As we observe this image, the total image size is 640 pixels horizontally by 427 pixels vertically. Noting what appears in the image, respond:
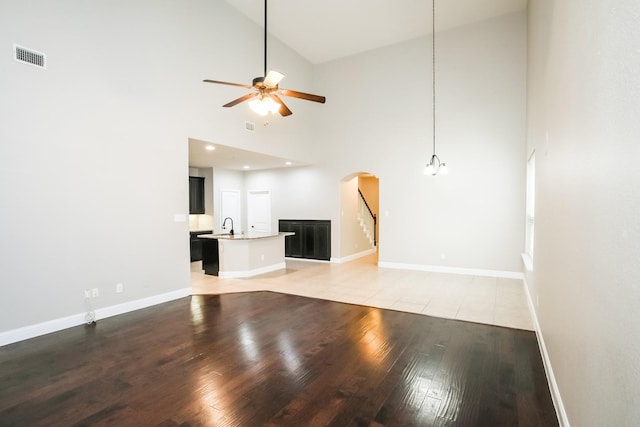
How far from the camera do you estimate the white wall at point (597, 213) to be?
1.07 m

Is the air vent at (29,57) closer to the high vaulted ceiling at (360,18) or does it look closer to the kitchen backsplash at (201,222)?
the high vaulted ceiling at (360,18)

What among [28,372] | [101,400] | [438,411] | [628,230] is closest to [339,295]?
[438,411]

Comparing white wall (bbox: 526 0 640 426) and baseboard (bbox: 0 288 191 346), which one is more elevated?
white wall (bbox: 526 0 640 426)

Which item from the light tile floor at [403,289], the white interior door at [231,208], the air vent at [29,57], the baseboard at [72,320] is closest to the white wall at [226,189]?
the white interior door at [231,208]

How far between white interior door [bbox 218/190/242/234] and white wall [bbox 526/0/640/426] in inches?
336

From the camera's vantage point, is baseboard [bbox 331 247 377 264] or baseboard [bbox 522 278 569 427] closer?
baseboard [bbox 522 278 569 427]

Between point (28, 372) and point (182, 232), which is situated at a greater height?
point (182, 232)

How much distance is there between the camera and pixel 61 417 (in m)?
2.21

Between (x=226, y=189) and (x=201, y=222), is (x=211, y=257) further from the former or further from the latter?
(x=226, y=189)

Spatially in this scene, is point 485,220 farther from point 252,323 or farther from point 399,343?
point 252,323

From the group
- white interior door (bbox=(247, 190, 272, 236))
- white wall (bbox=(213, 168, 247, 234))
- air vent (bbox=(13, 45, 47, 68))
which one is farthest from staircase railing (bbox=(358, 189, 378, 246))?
air vent (bbox=(13, 45, 47, 68))

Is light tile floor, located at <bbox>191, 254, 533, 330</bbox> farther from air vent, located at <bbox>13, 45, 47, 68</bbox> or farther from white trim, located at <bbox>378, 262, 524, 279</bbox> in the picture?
air vent, located at <bbox>13, 45, 47, 68</bbox>

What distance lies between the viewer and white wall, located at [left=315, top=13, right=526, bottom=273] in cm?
656

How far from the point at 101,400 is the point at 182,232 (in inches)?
122
